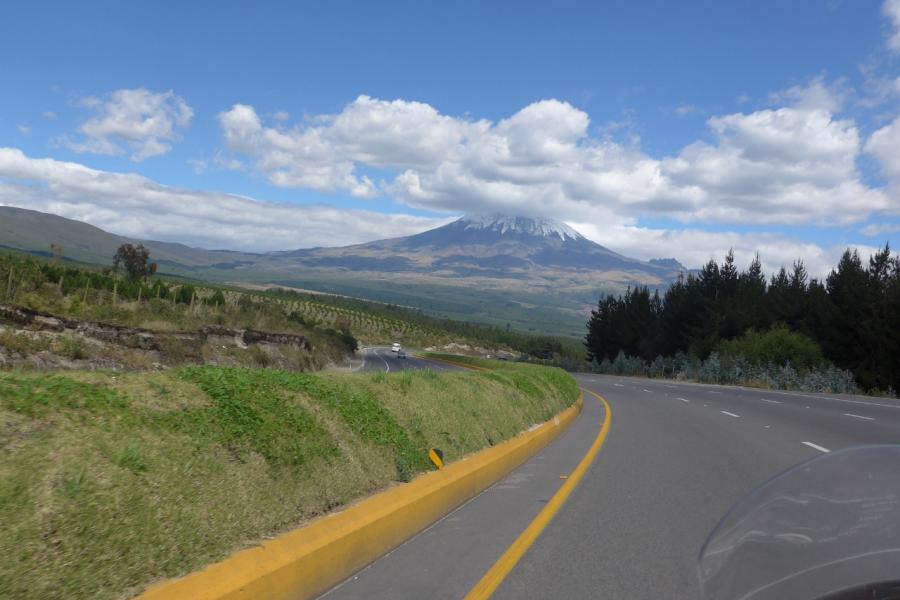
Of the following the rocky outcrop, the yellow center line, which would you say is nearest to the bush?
the rocky outcrop

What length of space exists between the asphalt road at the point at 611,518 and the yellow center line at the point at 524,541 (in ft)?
0.23

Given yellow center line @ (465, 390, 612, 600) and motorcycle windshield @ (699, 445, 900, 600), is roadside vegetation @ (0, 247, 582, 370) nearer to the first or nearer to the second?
yellow center line @ (465, 390, 612, 600)

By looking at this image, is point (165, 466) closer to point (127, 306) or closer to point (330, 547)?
point (330, 547)

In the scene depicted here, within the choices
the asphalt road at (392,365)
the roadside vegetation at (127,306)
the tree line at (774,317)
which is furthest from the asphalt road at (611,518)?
the tree line at (774,317)

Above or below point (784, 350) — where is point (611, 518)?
below

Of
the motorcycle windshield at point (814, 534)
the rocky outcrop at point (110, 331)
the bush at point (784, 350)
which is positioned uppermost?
the bush at point (784, 350)

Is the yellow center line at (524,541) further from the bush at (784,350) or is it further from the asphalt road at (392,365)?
the bush at (784,350)

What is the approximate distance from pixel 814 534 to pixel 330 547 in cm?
342

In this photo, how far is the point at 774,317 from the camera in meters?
77.1

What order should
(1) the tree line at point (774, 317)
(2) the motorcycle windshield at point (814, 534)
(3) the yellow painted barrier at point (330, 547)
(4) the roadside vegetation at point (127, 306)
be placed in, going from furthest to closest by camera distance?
1. (1) the tree line at point (774, 317)
2. (4) the roadside vegetation at point (127, 306)
3. (3) the yellow painted barrier at point (330, 547)
4. (2) the motorcycle windshield at point (814, 534)

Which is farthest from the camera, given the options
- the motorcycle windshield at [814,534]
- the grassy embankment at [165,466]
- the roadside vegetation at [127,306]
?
the roadside vegetation at [127,306]

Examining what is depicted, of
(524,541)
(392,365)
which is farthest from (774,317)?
(524,541)

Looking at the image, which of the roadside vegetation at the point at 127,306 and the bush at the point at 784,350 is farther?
the bush at the point at 784,350

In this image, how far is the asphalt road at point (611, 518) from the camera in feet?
18.7
